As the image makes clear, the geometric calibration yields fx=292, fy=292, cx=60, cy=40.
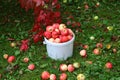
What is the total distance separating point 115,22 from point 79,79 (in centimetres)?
176

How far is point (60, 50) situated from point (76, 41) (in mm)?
626

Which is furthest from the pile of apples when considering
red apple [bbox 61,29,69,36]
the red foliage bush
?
the red foliage bush

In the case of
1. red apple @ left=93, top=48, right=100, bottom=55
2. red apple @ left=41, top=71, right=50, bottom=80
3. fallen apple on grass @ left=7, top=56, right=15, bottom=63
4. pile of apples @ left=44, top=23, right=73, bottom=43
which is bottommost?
Answer: red apple @ left=41, top=71, right=50, bottom=80

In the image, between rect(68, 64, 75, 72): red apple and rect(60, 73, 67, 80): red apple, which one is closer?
rect(60, 73, 67, 80): red apple

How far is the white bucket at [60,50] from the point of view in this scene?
12.5 ft

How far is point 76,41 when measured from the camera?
175 inches

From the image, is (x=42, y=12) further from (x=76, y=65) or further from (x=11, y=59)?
(x=76, y=65)

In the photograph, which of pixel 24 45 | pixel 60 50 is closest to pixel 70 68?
pixel 60 50

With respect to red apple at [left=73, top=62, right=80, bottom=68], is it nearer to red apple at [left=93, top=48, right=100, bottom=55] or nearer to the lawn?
the lawn

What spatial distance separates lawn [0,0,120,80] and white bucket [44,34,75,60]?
64mm

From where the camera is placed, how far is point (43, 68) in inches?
154

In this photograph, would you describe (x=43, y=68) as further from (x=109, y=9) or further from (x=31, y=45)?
(x=109, y=9)

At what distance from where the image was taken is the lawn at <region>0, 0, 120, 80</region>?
3.80m

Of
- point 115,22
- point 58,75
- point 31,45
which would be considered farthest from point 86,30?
point 58,75
